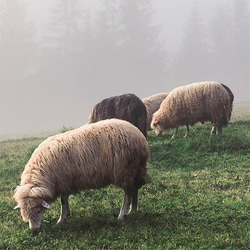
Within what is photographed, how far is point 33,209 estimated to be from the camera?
557 cm

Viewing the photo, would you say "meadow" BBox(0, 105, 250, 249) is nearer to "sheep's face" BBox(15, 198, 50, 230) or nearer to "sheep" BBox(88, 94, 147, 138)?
"sheep's face" BBox(15, 198, 50, 230)

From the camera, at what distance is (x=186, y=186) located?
7934mm

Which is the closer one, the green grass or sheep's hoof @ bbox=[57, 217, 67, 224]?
the green grass

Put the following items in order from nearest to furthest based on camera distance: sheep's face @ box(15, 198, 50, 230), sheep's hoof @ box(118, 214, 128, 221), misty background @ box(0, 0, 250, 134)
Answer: sheep's face @ box(15, 198, 50, 230) → sheep's hoof @ box(118, 214, 128, 221) → misty background @ box(0, 0, 250, 134)

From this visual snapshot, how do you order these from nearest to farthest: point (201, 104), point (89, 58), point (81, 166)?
1. point (81, 166)
2. point (201, 104)
3. point (89, 58)

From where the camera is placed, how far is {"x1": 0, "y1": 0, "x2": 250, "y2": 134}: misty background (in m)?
62.2

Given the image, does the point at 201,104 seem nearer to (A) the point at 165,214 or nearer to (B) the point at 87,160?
(A) the point at 165,214

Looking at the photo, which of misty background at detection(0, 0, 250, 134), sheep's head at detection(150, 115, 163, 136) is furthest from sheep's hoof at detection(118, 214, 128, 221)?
misty background at detection(0, 0, 250, 134)

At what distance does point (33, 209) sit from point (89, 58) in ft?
231

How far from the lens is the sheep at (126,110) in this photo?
39.1ft

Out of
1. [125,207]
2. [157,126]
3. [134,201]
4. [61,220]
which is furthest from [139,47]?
[61,220]

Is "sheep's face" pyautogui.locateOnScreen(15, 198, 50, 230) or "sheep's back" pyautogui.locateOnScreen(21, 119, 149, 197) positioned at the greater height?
"sheep's back" pyautogui.locateOnScreen(21, 119, 149, 197)

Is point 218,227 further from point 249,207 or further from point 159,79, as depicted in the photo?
point 159,79

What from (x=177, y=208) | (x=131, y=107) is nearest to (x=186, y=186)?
(x=177, y=208)
